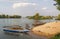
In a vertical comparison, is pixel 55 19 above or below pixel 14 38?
above

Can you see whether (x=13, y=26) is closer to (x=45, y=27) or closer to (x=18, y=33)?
(x=18, y=33)

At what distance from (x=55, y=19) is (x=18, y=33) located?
12.6ft

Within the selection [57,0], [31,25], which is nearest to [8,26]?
[31,25]

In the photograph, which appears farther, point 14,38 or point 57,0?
point 14,38

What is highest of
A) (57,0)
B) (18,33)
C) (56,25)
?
(57,0)

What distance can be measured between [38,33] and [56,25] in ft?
4.87

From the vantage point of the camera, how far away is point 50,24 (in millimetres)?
11828

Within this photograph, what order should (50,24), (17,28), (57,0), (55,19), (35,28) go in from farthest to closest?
(17,28)
(35,28)
(50,24)
(55,19)
(57,0)

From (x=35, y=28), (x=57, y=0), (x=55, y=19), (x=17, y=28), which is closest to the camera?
(x=57, y=0)

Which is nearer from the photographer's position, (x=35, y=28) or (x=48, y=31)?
(x=48, y=31)

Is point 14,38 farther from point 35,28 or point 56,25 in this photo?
point 56,25

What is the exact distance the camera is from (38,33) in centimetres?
1205

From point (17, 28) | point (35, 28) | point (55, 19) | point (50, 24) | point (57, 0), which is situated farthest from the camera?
point (17, 28)

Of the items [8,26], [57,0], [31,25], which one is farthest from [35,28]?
[57,0]
